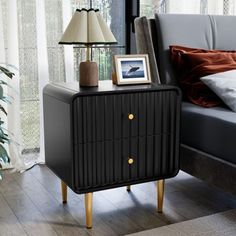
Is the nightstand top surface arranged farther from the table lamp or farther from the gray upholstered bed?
the gray upholstered bed

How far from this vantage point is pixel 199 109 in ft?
7.52

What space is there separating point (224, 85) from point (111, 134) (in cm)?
71

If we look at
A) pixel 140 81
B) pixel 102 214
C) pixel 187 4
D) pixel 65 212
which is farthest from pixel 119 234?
pixel 187 4

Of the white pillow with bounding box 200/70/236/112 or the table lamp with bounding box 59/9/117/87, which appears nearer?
the table lamp with bounding box 59/9/117/87

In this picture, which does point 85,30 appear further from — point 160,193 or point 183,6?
point 183,6

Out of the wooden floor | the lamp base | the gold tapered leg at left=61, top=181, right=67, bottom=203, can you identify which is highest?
the lamp base

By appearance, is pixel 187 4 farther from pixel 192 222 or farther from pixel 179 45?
pixel 192 222

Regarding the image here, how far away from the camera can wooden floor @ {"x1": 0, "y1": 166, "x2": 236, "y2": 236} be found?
2.05 meters

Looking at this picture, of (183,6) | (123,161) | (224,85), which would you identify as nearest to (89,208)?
(123,161)

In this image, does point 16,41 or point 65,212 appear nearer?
point 65,212

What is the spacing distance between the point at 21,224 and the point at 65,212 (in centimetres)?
25

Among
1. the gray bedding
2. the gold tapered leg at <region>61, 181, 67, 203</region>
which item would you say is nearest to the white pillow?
the gray bedding

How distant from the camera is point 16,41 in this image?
2746 mm

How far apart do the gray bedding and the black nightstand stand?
132 mm
